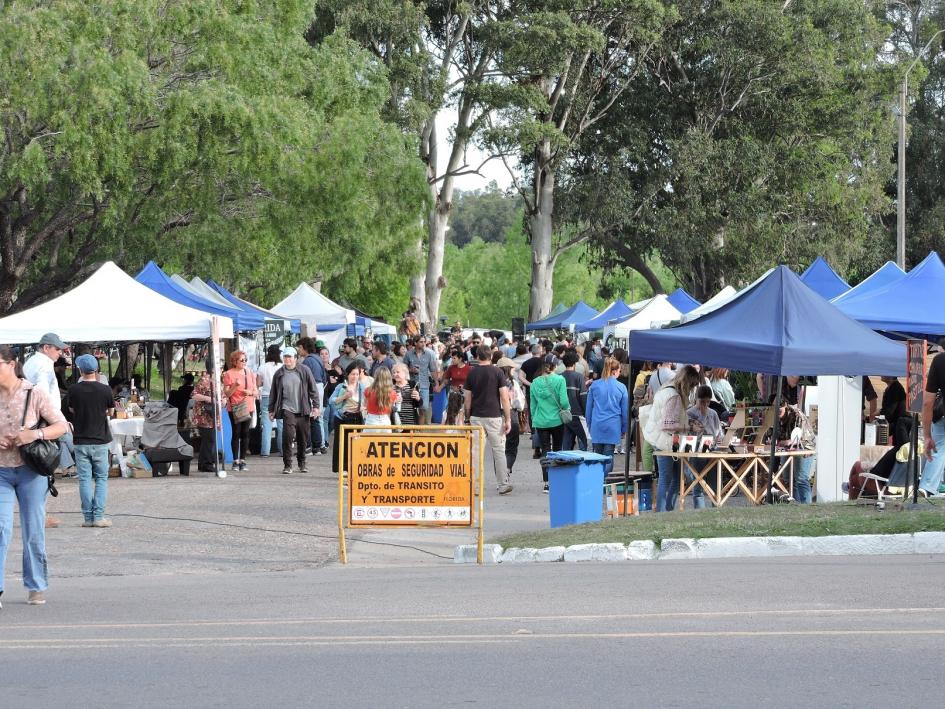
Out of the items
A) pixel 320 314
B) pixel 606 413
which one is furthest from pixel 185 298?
pixel 320 314

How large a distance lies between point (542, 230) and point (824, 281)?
27.8 m

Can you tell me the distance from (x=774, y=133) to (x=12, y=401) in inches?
1834

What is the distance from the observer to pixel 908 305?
2041 centimetres

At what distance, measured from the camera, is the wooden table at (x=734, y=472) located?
48.5 feet

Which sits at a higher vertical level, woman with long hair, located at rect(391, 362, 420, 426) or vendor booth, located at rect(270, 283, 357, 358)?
vendor booth, located at rect(270, 283, 357, 358)

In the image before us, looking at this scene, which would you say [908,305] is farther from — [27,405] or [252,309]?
[27,405]

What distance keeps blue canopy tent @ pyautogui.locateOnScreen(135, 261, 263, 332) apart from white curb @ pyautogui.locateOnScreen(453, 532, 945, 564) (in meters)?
11.1

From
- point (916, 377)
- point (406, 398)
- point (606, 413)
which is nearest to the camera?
point (916, 377)

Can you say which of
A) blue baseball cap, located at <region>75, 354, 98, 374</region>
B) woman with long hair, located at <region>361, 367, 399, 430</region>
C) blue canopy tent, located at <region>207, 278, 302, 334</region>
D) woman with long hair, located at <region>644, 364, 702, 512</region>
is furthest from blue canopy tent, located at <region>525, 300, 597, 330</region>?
blue baseball cap, located at <region>75, 354, 98, 374</region>

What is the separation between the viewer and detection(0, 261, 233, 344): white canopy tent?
62.3 ft

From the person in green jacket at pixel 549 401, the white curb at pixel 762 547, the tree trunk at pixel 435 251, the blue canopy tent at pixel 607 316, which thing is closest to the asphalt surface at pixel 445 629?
the white curb at pixel 762 547

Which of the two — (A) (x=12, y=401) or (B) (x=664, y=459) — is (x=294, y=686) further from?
(B) (x=664, y=459)

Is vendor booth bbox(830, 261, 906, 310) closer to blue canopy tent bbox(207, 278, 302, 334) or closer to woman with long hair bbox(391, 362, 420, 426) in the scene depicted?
woman with long hair bbox(391, 362, 420, 426)

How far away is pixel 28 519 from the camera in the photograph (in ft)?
32.0
